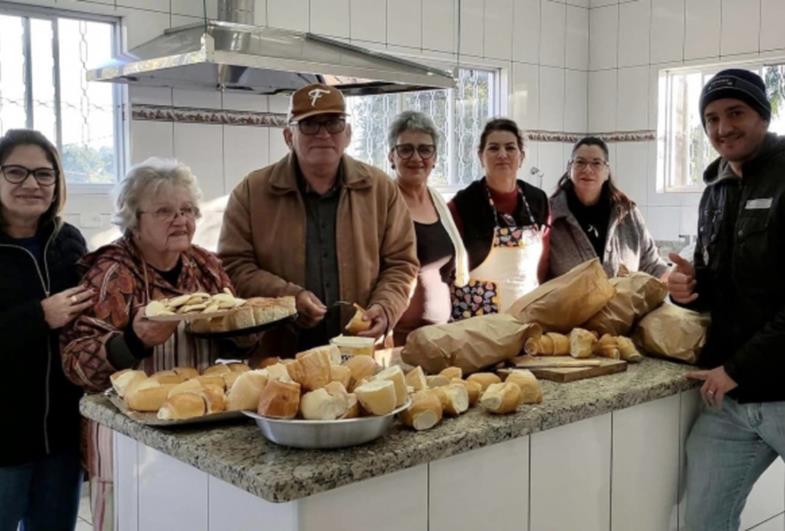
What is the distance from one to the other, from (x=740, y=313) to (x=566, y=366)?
1.34 feet

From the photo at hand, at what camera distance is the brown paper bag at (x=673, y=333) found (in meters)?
1.98

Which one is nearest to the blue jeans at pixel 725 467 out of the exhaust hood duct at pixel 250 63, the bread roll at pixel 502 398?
the bread roll at pixel 502 398

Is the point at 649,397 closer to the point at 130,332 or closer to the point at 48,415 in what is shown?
the point at 130,332

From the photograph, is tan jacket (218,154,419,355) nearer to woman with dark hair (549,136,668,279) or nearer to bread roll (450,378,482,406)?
bread roll (450,378,482,406)

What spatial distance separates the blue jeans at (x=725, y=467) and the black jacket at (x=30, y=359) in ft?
4.94

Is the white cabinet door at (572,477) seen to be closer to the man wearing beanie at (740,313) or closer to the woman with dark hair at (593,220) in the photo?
the man wearing beanie at (740,313)

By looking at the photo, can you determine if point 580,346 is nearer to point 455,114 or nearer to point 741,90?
point 741,90

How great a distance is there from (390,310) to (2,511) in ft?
3.52

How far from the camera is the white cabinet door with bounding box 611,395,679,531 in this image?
5.75 ft

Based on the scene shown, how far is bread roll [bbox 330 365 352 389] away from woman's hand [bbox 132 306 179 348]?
1.43 ft

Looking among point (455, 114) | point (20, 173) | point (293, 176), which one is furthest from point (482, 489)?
point (455, 114)

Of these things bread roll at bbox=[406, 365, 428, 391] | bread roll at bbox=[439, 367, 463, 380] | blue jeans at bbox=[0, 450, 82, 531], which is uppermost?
bread roll at bbox=[406, 365, 428, 391]

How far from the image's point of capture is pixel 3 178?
76.2 inches

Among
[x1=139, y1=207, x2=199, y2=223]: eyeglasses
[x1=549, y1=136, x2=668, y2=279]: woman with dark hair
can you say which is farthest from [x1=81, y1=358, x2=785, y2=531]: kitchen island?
[x1=549, y1=136, x2=668, y2=279]: woman with dark hair
